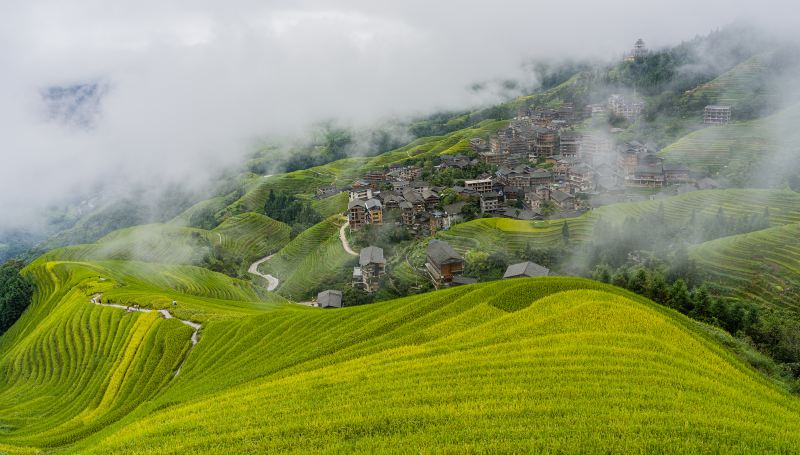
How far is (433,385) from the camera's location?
14.6 metres

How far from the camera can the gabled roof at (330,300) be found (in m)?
56.0

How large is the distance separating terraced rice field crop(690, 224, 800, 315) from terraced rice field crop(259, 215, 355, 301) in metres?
45.7

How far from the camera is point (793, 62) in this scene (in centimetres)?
11275

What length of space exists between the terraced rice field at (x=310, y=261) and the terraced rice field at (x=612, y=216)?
17.7 metres

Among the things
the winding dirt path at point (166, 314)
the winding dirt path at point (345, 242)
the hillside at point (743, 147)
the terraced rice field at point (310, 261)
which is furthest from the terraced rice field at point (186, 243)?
the hillside at point (743, 147)

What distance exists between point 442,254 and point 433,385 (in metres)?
42.1

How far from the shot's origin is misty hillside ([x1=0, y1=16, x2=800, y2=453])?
12734 millimetres

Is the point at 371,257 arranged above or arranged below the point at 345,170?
below

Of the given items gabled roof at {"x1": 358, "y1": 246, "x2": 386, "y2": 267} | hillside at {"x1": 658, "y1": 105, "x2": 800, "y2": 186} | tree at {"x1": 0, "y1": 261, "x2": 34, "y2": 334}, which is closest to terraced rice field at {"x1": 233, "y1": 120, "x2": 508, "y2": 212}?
hillside at {"x1": 658, "y1": 105, "x2": 800, "y2": 186}

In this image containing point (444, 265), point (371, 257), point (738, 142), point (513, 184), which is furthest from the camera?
point (738, 142)

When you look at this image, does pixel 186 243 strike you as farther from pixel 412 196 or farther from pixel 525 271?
pixel 525 271

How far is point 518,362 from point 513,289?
802cm

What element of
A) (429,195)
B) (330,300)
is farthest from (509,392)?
(429,195)

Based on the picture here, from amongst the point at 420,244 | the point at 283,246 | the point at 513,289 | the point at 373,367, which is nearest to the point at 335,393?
the point at 373,367
